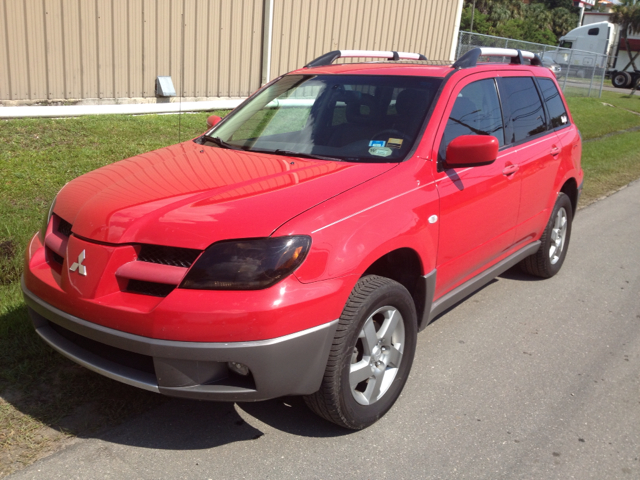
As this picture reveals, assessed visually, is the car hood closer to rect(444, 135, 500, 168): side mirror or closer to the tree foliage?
rect(444, 135, 500, 168): side mirror

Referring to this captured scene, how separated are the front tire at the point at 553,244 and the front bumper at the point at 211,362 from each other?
3.13 meters

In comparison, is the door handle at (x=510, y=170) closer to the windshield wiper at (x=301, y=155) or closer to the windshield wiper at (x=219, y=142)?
the windshield wiper at (x=301, y=155)

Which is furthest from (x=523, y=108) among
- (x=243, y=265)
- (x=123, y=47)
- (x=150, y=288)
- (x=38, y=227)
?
(x=123, y=47)

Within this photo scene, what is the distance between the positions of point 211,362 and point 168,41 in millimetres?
8703

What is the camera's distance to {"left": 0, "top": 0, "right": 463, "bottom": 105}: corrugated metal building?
8703mm

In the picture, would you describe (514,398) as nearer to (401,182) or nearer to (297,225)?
(401,182)

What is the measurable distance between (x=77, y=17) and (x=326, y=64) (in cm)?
557

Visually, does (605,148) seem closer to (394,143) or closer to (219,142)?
(394,143)

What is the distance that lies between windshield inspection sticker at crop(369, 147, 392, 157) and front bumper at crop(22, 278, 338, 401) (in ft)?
3.90

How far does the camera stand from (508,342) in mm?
4414

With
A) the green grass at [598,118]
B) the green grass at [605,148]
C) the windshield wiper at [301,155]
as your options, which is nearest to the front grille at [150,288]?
the windshield wiper at [301,155]

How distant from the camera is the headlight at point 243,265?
2.66m

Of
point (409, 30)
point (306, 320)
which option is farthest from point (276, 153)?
point (409, 30)

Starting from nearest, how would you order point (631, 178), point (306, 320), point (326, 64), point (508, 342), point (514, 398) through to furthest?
point (306, 320) → point (514, 398) → point (508, 342) → point (326, 64) → point (631, 178)
